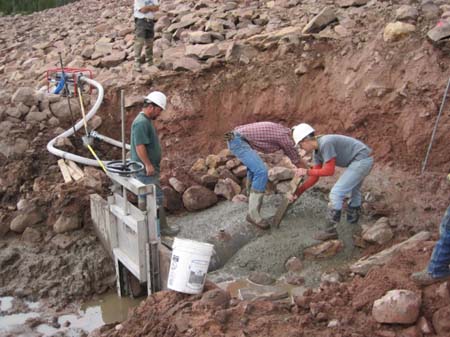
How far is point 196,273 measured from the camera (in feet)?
15.0

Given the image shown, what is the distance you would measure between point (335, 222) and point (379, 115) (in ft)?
7.86

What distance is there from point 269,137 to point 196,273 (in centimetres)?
212

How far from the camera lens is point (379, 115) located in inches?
301

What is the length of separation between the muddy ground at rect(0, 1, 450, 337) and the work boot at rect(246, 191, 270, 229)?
0.26m

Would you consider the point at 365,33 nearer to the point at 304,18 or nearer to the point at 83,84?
the point at 304,18

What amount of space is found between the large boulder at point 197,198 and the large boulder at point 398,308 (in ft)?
11.4

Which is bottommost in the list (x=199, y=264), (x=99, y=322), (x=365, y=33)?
(x=99, y=322)

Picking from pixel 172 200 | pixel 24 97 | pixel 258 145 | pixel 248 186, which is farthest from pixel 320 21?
pixel 24 97

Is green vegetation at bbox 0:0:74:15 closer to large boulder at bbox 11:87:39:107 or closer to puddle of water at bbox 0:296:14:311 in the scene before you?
large boulder at bbox 11:87:39:107

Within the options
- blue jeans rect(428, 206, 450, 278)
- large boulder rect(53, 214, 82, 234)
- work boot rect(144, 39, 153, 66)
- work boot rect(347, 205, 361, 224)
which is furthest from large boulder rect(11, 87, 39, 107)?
blue jeans rect(428, 206, 450, 278)

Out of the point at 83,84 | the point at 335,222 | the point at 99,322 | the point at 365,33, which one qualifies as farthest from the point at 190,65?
the point at 99,322

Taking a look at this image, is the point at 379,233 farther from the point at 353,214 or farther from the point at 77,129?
the point at 77,129

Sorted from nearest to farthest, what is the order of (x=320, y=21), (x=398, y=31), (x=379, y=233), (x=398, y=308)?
(x=398, y=308) < (x=379, y=233) < (x=398, y=31) < (x=320, y=21)

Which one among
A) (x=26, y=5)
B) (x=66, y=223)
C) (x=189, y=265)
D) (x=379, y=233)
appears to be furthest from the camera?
(x=26, y=5)
